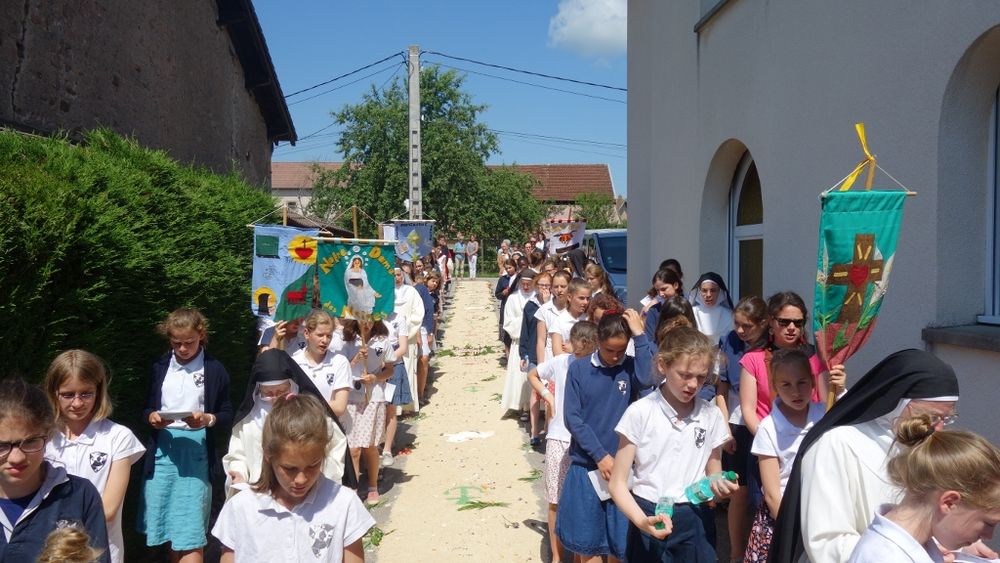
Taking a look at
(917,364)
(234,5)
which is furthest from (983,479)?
(234,5)

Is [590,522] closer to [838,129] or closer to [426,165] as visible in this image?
[838,129]

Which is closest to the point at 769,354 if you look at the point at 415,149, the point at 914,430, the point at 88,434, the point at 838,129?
the point at 838,129

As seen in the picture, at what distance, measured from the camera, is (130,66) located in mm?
9555

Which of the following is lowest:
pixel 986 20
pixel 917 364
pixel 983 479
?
pixel 983 479

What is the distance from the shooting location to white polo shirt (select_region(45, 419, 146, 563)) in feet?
11.8

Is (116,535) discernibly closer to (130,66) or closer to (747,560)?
(747,560)

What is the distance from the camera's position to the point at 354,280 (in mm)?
7270

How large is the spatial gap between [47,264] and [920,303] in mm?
4886

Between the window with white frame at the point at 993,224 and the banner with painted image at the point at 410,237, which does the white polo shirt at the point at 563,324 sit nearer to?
the window with white frame at the point at 993,224

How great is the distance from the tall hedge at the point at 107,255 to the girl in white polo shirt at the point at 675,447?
9.59ft

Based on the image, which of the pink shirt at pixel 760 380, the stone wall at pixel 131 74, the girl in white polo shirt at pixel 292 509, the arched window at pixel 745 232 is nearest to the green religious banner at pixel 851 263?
the pink shirt at pixel 760 380

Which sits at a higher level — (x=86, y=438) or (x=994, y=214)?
(x=994, y=214)

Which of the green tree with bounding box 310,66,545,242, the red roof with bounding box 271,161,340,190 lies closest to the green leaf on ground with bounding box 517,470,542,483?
the green tree with bounding box 310,66,545,242

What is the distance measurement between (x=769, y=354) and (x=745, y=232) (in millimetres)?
4068
